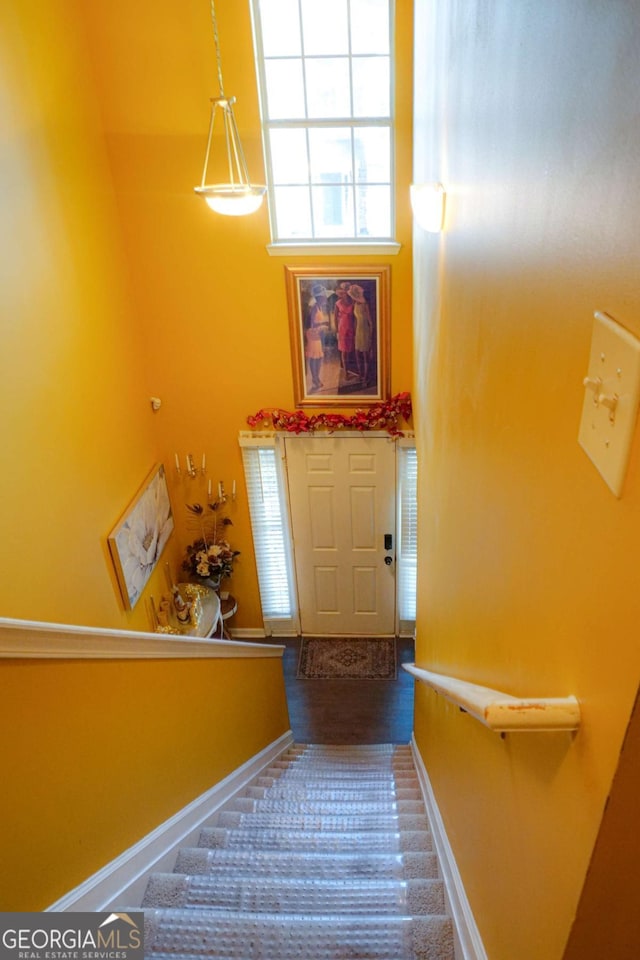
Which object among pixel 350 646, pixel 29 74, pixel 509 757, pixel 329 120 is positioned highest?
pixel 29 74

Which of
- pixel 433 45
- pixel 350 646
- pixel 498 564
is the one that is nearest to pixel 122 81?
pixel 433 45

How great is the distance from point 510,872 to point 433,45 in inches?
107

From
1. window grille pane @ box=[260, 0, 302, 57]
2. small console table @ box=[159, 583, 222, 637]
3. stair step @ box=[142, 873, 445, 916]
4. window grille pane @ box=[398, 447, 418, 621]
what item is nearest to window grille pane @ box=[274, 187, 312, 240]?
window grille pane @ box=[260, 0, 302, 57]

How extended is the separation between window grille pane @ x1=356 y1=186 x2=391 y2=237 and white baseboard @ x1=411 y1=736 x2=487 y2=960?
3297 millimetres

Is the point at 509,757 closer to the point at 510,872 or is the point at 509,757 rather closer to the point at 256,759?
the point at 510,872

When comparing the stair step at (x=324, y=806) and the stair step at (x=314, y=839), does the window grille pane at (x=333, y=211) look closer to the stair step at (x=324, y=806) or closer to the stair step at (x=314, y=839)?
the stair step at (x=324, y=806)

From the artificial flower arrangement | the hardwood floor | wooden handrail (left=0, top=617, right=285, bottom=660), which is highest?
wooden handrail (left=0, top=617, right=285, bottom=660)

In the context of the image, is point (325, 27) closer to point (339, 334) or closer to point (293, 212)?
point (293, 212)

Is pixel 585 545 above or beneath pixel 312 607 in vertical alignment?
above

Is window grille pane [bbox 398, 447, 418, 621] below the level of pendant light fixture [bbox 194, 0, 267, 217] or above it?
below

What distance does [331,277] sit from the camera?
393cm

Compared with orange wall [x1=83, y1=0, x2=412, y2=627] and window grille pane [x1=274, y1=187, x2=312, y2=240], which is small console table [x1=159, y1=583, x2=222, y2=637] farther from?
window grille pane [x1=274, y1=187, x2=312, y2=240]

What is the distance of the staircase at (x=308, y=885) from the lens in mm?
1484

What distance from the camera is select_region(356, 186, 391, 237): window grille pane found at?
3830 millimetres
